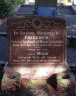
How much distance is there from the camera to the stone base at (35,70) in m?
3.32

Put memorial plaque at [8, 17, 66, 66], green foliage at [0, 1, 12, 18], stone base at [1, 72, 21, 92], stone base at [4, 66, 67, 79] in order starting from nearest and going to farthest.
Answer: stone base at [1, 72, 21, 92] < memorial plaque at [8, 17, 66, 66] < stone base at [4, 66, 67, 79] < green foliage at [0, 1, 12, 18]

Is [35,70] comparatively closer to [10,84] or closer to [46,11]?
[10,84]

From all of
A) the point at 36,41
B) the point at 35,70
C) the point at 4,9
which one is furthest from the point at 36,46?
the point at 4,9

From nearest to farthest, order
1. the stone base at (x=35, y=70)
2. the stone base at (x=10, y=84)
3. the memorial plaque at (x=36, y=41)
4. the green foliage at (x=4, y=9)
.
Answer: the stone base at (x=10, y=84) → the memorial plaque at (x=36, y=41) → the stone base at (x=35, y=70) → the green foliage at (x=4, y=9)

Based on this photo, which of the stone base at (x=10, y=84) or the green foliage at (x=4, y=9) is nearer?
the stone base at (x=10, y=84)

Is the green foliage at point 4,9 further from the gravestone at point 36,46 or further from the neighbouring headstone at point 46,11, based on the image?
the gravestone at point 36,46

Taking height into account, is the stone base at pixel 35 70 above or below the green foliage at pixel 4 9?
below

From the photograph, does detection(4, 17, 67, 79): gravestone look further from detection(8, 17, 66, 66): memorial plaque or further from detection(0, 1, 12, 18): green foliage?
detection(0, 1, 12, 18): green foliage

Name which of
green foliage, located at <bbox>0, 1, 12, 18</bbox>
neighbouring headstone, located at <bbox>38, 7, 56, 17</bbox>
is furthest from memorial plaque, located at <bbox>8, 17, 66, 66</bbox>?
neighbouring headstone, located at <bbox>38, 7, 56, 17</bbox>

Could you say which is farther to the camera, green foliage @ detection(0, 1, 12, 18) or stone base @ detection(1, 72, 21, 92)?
green foliage @ detection(0, 1, 12, 18)

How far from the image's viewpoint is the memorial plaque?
3203 mm

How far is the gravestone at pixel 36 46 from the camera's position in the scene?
126 inches

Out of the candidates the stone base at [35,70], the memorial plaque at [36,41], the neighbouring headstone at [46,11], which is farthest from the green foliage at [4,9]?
the stone base at [35,70]

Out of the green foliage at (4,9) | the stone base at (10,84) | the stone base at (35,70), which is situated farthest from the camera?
the green foliage at (4,9)
